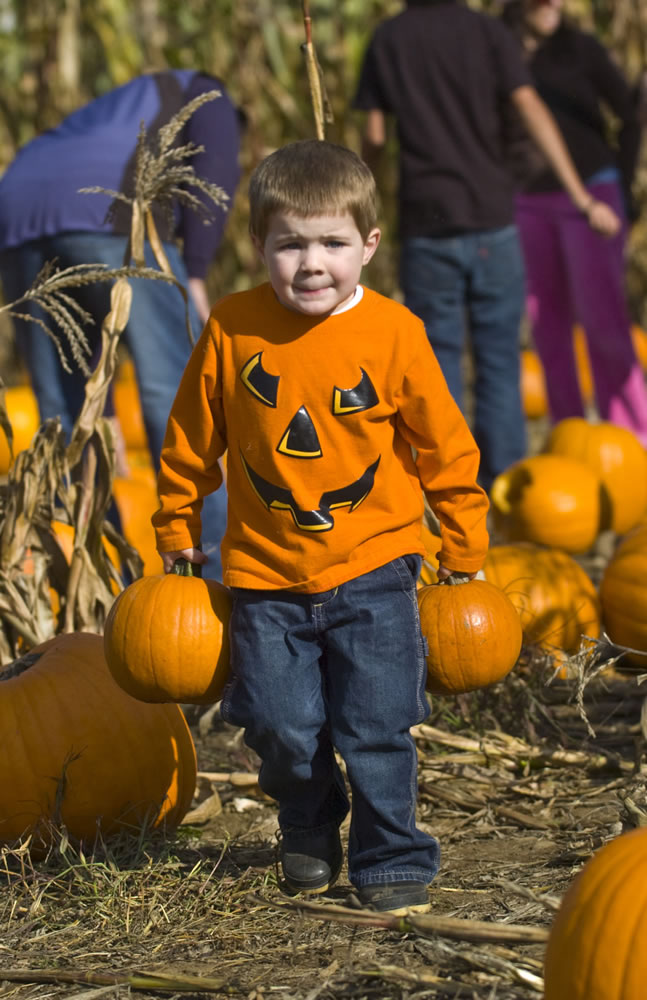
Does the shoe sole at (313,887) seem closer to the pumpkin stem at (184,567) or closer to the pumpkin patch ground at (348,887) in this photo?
the pumpkin patch ground at (348,887)

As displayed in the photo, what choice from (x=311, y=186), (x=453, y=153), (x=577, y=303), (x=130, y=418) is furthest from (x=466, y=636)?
(x=130, y=418)

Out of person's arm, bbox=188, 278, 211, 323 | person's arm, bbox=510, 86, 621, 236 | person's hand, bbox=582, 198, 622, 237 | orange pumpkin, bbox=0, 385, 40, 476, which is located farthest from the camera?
orange pumpkin, bbox=0, 385, 40, 476

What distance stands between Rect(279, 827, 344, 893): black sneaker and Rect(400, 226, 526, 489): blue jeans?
2.95m

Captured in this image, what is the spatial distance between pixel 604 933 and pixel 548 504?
3.20 metres

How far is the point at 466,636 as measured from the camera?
8.47 ft

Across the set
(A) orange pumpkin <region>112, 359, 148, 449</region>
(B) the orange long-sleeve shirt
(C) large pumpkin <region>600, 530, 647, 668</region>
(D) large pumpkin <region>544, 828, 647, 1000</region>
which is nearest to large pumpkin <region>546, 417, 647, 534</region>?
(C) large pumpkin <region>600, 530, 647, 668</region>

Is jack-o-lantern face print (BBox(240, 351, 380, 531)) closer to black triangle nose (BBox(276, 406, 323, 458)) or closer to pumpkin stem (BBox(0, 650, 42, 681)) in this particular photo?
black triangle nose (BBox(276, 406, 323, 458))

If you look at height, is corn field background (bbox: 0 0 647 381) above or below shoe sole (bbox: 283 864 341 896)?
above

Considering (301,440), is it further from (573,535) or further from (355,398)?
(573,535)

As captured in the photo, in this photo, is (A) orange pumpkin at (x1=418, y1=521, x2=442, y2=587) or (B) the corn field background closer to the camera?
(A) orange pumpkin at (x1=418, y1=521, x2=442, y2=587)

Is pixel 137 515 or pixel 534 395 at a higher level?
pixel 137 515

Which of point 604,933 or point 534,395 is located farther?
point 534,395

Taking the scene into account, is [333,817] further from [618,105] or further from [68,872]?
[618,105]

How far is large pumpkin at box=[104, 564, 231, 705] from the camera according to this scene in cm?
252
